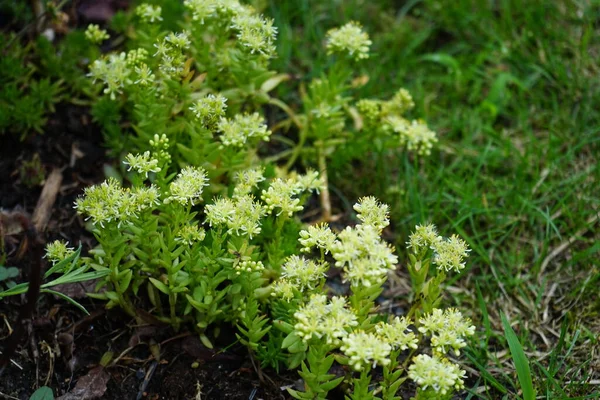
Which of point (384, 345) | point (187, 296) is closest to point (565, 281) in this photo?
point (384, 345)

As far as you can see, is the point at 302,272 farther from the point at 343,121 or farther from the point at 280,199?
the point at 343,121

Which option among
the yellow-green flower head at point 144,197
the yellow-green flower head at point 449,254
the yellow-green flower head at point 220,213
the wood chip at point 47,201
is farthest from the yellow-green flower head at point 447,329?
the wood chip at point 47,201

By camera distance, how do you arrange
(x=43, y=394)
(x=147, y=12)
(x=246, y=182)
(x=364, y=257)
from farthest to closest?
(x=147, y=12)
(x=246, y=182)
(x=43, y=394)
(x=364, y=257)

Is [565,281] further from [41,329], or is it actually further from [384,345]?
[41,329]

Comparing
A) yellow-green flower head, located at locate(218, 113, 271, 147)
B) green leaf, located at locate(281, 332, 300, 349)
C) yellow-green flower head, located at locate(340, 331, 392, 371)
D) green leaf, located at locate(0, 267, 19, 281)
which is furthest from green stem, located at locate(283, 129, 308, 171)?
yellow-green flower head, located at locate(340, 331, 392, 371)

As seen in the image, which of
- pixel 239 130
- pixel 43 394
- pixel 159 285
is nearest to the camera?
pixel 43 394

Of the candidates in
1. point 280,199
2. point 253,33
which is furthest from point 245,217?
point 253,33

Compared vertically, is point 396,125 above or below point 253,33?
below

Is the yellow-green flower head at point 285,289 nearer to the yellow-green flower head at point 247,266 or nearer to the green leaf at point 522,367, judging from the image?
the yellow-green flower head at point 247,266
